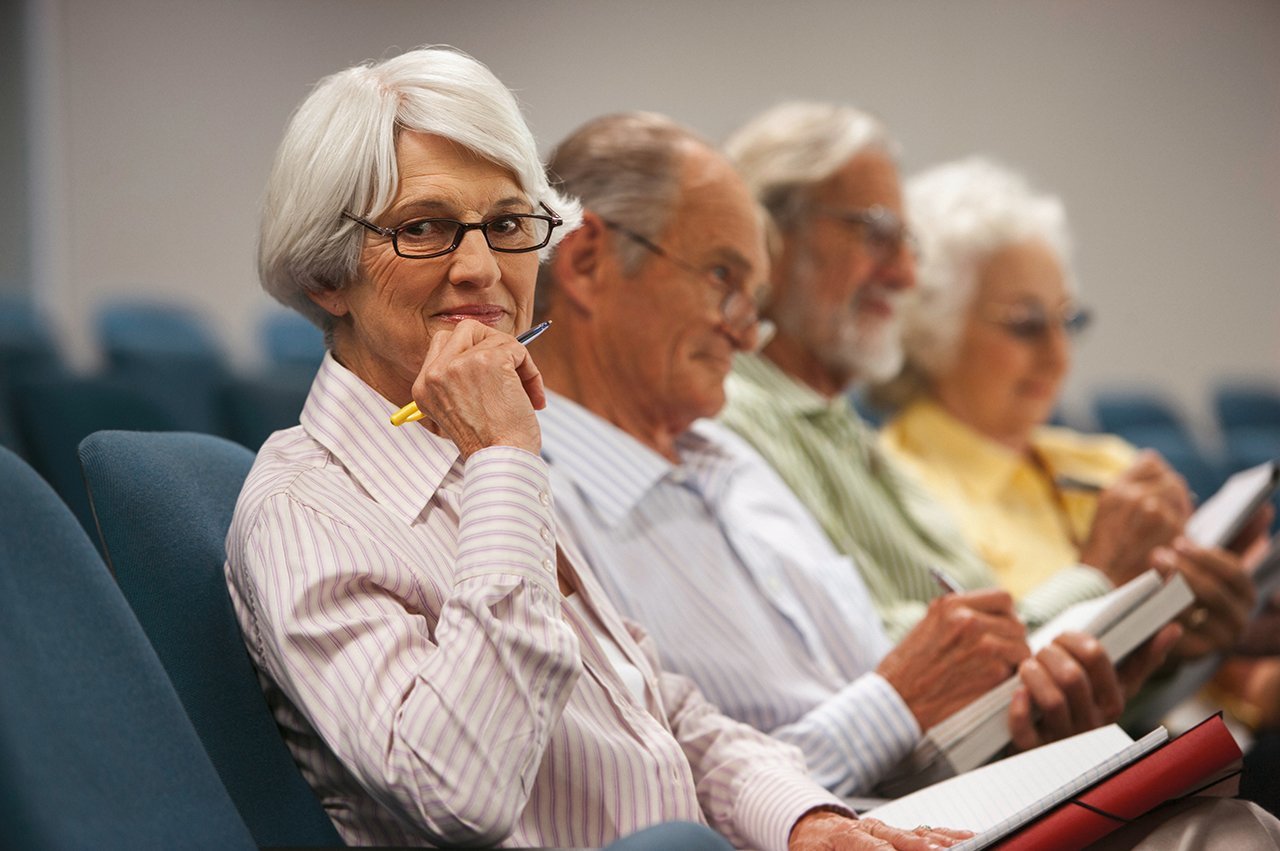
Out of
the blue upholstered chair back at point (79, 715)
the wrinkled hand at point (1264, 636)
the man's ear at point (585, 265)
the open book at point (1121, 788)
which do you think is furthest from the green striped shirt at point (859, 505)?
the blue upholstered chair back at point (79, 715)

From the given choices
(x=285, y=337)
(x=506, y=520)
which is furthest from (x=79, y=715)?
(x=285, y=337)

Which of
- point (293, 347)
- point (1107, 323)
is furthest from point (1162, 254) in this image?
point (293, 347)

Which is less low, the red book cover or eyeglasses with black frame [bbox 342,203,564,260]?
eyeglasses with black frame [bbox 342,203,564,260]

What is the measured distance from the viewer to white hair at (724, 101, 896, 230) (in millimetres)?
2490

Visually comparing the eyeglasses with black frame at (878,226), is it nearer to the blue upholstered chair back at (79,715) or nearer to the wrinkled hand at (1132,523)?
the wrinkled hand at (1132,523)

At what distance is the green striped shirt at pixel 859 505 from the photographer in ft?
7.22

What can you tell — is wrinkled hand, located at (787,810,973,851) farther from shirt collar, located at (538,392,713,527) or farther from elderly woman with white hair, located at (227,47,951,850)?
shirt collar, located at (538,392,713,527)

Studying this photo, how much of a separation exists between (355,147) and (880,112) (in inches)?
230

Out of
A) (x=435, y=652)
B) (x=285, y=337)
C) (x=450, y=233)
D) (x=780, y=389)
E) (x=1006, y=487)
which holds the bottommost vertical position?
(x=285, y=337)

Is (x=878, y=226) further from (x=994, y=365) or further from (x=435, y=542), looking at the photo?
(x=435, y=542)

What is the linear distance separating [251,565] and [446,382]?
0.22 metres

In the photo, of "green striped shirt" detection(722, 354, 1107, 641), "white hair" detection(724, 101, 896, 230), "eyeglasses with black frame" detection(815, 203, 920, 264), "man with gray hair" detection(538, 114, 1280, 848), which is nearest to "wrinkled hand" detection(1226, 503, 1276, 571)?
"green striped shirt" detection(722, 354, 1107, 641)

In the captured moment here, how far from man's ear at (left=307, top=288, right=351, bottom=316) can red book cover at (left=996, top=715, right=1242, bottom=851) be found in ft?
2.43

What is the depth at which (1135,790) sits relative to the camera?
1.12 meters
